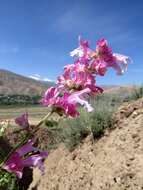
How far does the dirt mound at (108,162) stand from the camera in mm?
6090

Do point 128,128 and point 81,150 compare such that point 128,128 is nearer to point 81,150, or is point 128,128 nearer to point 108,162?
point 108,162

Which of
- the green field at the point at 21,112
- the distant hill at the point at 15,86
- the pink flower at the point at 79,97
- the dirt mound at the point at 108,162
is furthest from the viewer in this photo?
the distant hill at the point at 15,86

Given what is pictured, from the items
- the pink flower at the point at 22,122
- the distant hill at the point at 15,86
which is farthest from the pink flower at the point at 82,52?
the distant hill at the point at 15,86

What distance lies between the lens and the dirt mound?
6.09 m

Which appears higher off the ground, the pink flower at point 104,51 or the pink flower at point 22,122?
the pink flower at point 104,51

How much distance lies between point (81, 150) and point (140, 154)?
1879 mm

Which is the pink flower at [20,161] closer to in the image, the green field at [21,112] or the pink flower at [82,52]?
the pink flower at [82,52]

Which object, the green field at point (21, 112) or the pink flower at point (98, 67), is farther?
the green field at point (21, 112)

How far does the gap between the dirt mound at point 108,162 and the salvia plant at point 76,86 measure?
14.1 feet

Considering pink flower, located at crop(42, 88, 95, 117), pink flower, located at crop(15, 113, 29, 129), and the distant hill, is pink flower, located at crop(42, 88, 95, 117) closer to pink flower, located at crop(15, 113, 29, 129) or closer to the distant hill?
pink flower, located at crop(15, 113, 29, 129)

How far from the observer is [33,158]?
5.50ft

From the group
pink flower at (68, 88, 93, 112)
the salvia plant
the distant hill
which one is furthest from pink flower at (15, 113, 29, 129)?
the distant hill

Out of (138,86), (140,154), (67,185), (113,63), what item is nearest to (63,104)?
(113,63)

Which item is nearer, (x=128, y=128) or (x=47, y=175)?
(x=128, y=128)
